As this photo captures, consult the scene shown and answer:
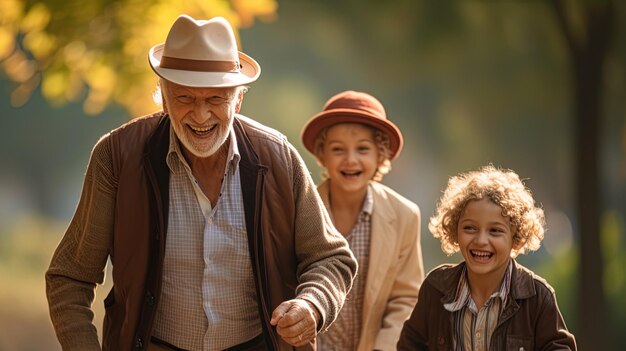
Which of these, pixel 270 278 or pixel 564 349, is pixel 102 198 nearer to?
pixel 270 278

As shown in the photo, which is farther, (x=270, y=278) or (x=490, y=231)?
(x=490, y=231)

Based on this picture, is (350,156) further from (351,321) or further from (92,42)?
(92,42)

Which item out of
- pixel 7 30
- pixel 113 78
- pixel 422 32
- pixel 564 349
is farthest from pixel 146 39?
pixel 564 349

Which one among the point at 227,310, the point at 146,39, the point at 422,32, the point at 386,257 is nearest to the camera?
the point at 227,310

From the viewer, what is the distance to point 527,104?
8820 mm

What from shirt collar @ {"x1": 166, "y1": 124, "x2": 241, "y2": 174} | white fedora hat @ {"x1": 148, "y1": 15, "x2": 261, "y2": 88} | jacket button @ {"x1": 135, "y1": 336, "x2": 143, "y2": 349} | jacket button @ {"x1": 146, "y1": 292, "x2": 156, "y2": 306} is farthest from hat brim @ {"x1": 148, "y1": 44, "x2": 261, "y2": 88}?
jacket button @ {"x1": 135, "y1": 336, "x2": 143, "y2": 349}

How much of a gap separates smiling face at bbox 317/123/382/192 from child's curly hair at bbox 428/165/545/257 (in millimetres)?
954

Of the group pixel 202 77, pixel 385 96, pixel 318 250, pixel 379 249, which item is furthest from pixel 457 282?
pixel 385 96

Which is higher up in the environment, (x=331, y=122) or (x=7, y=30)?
(x=7, y=30)

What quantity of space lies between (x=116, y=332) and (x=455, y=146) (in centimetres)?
503

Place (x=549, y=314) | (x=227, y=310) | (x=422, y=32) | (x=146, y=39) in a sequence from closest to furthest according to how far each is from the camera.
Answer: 1. (x=227, y=310)
2. (x=549, y=314)
3. (x=146, y=39)
4. (x=422, y=32)

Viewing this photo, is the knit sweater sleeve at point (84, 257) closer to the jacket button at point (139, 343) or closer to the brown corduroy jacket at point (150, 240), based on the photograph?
the brown corduroy jacket at point (150, 240)

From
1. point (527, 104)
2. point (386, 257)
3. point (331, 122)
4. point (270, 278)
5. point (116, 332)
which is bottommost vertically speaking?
point (116, 332)

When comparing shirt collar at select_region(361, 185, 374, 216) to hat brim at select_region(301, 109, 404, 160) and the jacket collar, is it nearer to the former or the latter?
hat brim at select_region(301, 109, 404, 160)
